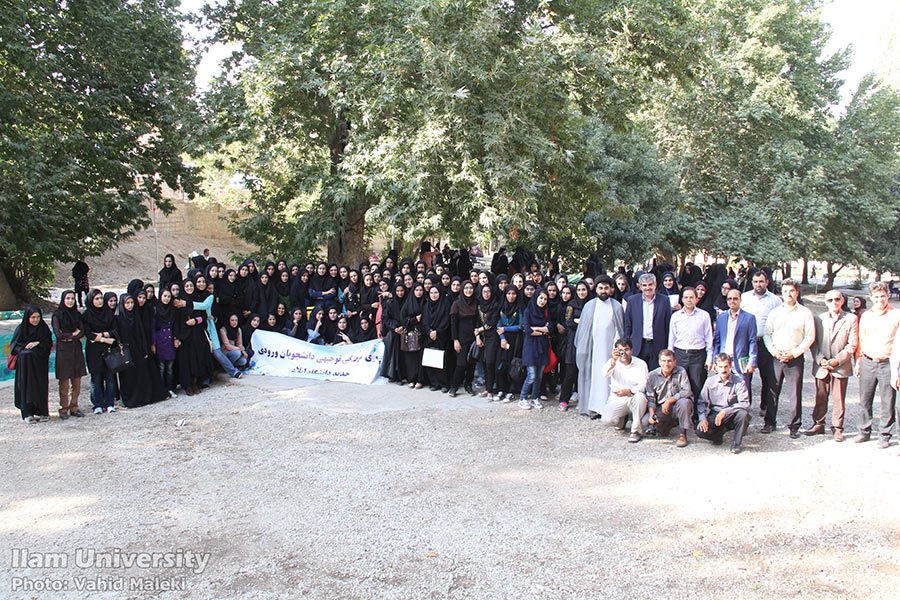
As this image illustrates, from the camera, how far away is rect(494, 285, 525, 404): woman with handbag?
865 centimetres

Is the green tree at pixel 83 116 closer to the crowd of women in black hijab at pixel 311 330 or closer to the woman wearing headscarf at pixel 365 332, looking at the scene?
the crowd of women in black hijab at pixel 311 330

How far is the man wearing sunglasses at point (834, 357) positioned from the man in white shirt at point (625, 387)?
1865 mm

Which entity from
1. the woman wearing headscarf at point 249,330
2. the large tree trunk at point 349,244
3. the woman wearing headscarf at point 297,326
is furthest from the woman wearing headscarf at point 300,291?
the large tree trunk at point 349,244

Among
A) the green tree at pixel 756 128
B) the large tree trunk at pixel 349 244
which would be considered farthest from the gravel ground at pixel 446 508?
the green tree at pixel 756 128

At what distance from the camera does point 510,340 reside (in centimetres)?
873

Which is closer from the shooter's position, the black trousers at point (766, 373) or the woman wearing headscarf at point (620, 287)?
the black trousers at point (766, 373)

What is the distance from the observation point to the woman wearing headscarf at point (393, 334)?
9.66 metres

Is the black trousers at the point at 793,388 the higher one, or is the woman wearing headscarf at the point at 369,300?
the woman wearing headscarf at the point at 369,300

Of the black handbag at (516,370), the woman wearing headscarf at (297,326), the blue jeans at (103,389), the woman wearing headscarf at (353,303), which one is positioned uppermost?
the woman wearing headscarf at (353,303)

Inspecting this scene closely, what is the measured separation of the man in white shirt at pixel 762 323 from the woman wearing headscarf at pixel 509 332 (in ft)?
9.37

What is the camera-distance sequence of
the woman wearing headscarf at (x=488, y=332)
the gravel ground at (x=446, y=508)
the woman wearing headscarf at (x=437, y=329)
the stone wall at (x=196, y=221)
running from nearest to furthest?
the gravel ground at (x=446, y=508), the woman wearing headscarf at (x=488, y=332), the woman wearing headscarf at (x=437, y=329), the stone wall at (x=196, y=221)

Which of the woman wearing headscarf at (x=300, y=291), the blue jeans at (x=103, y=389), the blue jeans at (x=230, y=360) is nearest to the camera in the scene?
the blue jeans at (x=103, y=389)

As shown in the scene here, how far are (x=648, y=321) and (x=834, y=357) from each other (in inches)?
76.7

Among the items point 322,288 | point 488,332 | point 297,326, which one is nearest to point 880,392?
point 488,332
